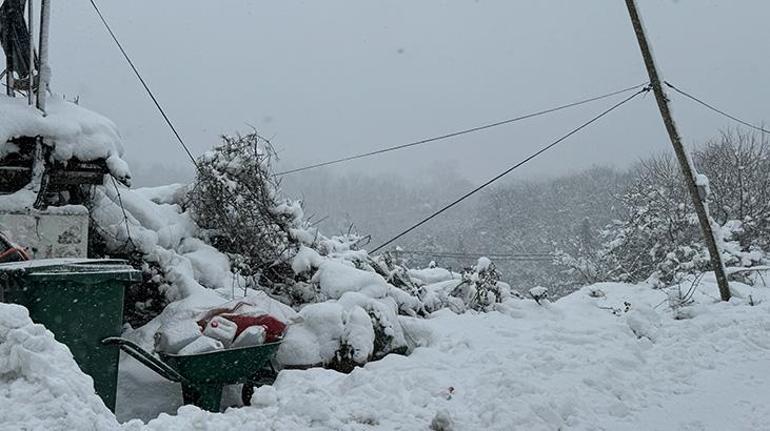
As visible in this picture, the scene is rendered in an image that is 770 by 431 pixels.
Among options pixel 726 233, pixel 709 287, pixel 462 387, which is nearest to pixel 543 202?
pixel 726 233

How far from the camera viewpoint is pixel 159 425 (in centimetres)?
341

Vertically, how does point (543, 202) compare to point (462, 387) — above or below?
below

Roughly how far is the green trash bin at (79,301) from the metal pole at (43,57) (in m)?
2.46

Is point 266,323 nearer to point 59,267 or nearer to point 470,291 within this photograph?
point 59,267

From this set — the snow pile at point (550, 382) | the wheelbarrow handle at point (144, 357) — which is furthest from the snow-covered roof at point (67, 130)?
the snow pile at point (550, 382)

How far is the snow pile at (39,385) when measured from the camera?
2305 millimetres

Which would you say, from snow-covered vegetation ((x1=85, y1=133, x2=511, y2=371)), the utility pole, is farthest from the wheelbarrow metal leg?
the utility pole

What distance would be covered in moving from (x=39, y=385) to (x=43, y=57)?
4.74 metres

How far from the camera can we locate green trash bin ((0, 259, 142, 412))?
3807 millimetres

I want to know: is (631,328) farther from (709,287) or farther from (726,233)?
(726,233)

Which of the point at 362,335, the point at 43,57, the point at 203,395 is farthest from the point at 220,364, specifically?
the point at 43,57

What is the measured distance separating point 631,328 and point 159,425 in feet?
18.7

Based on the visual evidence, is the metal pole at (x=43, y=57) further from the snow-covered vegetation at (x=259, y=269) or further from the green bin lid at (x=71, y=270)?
the green bin lid at (x=71, y=270)

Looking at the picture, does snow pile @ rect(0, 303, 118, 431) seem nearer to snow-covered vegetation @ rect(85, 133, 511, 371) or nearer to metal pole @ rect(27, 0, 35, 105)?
snow-covered vegetation @ rect(85, 133, 511, 371)
